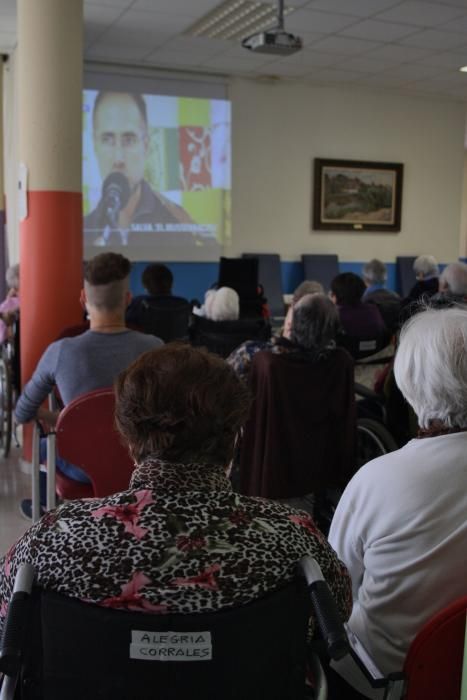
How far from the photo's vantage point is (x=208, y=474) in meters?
1.13

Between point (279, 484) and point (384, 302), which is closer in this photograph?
point (279, 484)

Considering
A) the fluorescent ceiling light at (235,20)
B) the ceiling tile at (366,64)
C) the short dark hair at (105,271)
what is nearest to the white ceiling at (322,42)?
the ceiling tile at (366,64)

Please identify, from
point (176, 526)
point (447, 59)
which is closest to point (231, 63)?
point (447, 59)

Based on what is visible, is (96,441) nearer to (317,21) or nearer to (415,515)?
(415,515)

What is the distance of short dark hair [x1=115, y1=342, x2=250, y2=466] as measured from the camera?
1.13 meters

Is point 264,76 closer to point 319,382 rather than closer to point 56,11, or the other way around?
point 56,11

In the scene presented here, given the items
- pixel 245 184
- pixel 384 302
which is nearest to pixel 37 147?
pixel 384 302

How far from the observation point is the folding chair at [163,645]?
97cm

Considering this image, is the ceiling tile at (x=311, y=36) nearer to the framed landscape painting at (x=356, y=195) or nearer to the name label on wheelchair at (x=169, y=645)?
the framed landscape painting at (x=356, y=195)

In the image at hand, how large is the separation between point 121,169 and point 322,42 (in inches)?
99.7

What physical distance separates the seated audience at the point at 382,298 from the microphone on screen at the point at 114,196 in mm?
3121

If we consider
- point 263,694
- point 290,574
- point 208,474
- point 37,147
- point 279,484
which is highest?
point 37,147

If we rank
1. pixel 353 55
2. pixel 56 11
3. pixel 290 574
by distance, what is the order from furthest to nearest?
pixel 353 55, pixel 56 11, pixel 290 574

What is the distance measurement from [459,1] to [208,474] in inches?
219
